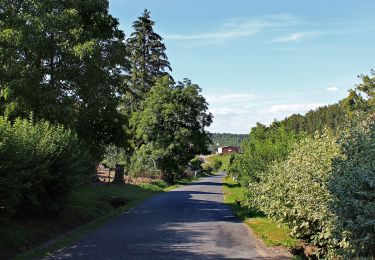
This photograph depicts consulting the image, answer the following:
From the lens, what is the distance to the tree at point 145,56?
56625 mm

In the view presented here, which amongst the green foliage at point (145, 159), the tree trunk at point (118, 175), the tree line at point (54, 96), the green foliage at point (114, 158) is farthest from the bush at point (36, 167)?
the green foliage at point (114, 158)

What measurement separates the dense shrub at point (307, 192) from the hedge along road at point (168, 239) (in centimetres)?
133

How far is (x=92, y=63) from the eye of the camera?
19422mm

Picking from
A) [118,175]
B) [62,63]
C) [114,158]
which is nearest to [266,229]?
[62,63]

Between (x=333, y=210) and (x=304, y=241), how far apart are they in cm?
586

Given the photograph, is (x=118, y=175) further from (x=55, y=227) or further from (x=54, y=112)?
(x=55, y=227)

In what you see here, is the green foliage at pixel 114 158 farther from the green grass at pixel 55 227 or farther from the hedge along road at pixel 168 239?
the hedge along road at pixel 168 239

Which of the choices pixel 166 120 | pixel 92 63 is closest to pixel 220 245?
A: pixel 92 63

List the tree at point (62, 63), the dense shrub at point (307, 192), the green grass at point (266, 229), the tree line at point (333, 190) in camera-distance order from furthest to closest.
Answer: the tree at point (62, 63) < the green grass at point (266, 229) < the dense shrub at point (307, 192) < the tree line at point (333, 190)

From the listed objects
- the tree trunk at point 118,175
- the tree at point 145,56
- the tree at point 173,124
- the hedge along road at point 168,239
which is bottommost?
the hedge along road at point 168,239

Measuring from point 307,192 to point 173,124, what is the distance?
38.1 metres

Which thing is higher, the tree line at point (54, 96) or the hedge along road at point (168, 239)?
the tree line at point (54, 96)

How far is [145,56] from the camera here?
190 ft

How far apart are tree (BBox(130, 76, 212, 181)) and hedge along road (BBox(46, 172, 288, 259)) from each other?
86.8ft
